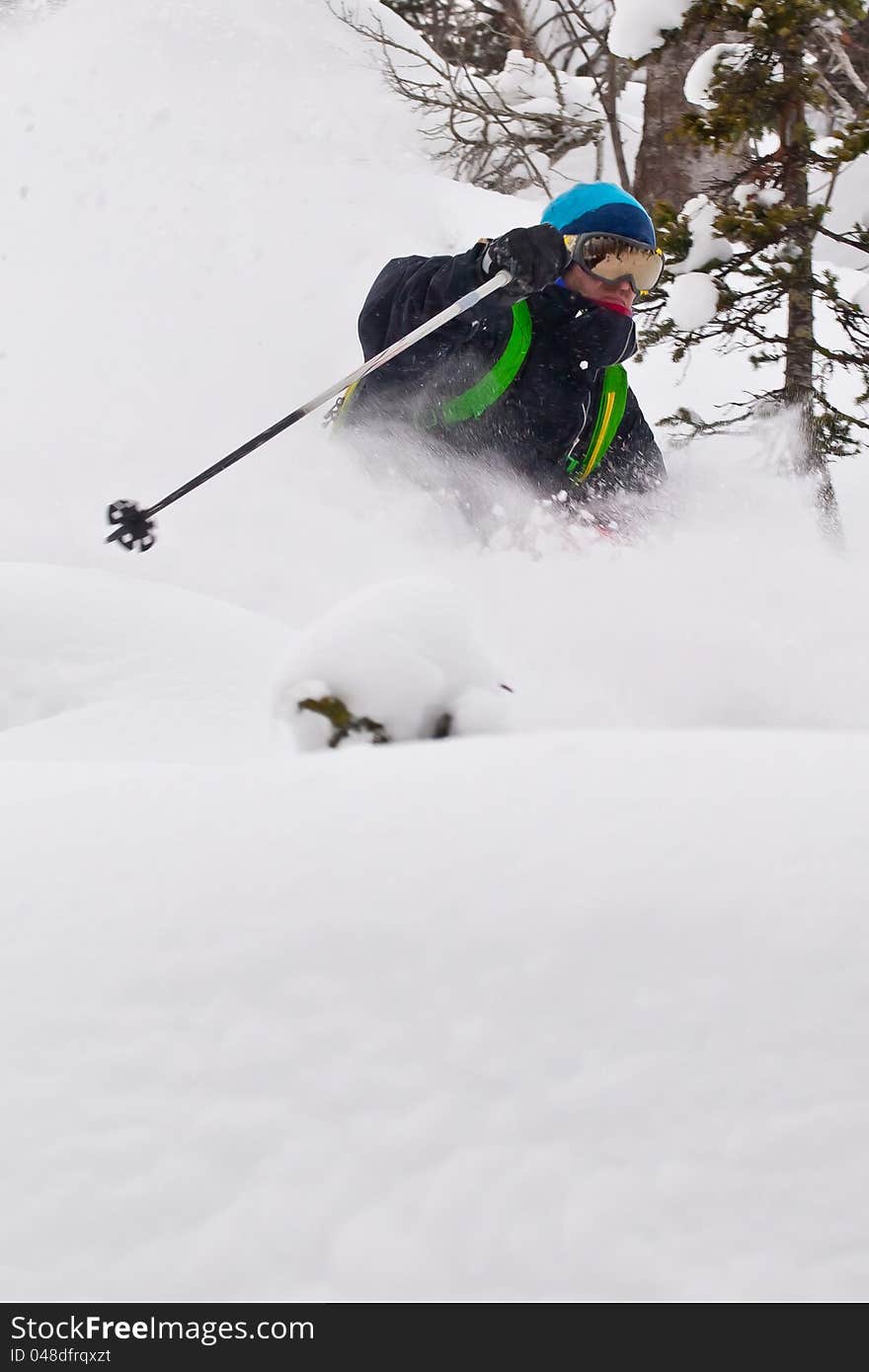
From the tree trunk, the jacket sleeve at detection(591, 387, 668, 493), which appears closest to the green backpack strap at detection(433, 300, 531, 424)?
the jacket sleeve at detection(591, 387, 668, 493)

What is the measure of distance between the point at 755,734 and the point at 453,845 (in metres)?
0.69

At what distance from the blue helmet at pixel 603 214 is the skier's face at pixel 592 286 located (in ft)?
0.59

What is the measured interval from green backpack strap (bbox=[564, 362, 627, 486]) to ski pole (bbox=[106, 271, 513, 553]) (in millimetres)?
979

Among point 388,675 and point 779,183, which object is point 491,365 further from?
point 388,675

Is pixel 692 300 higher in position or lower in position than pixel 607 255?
higher

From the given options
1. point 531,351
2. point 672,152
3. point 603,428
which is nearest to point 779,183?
point 603,428

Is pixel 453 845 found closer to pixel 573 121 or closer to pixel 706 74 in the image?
pixel 706 74

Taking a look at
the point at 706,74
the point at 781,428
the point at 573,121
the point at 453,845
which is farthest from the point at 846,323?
the point at 573,121

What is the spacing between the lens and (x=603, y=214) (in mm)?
4969

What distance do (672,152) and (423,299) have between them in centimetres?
372

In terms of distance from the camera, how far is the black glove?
4.46 m

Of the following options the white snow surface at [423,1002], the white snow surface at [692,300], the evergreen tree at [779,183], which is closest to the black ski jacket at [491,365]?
the white snow surface at [692,300]

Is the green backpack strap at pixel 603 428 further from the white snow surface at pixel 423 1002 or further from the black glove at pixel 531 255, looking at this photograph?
the white snow surface at pixel 423 1002

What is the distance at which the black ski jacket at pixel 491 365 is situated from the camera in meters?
4.86
